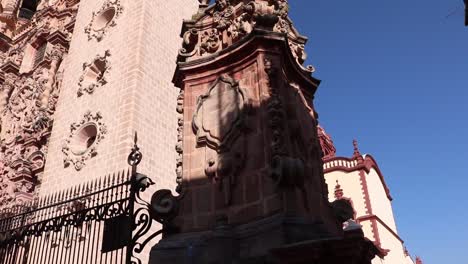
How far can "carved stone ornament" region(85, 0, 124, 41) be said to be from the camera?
1678 centimetres

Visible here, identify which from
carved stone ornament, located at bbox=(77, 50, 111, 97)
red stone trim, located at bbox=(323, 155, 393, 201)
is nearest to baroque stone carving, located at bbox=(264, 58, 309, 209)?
carved stone ornament, located at bbox=(77, 50, 111, 97)

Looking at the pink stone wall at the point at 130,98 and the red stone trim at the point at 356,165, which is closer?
the pink stone wall at the point at 130,98

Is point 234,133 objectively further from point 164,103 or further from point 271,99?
point 164,103

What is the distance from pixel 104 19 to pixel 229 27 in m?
12.3

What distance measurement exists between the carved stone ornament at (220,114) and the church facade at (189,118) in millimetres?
19

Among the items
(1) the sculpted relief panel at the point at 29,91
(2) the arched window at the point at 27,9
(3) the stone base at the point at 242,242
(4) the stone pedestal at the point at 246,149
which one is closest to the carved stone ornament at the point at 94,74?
(1) the sculpted relief panel at the point at 29,91

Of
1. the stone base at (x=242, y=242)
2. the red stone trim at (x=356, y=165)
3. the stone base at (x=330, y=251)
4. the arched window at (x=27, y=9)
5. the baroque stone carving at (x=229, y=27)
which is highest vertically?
the arched window at (x=27, y=9)

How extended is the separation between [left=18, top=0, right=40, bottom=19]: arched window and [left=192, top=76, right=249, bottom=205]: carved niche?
100ft

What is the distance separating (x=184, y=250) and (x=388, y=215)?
74.2 feet

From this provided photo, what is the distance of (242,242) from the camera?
5.25 m

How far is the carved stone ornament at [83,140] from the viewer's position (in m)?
13.9

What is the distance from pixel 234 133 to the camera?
20.0 feet

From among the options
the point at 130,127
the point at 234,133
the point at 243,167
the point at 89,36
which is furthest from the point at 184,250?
the point at 89,36

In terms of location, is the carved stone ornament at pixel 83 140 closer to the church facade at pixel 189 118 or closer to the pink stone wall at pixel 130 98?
the church facade at pixel 189 118
